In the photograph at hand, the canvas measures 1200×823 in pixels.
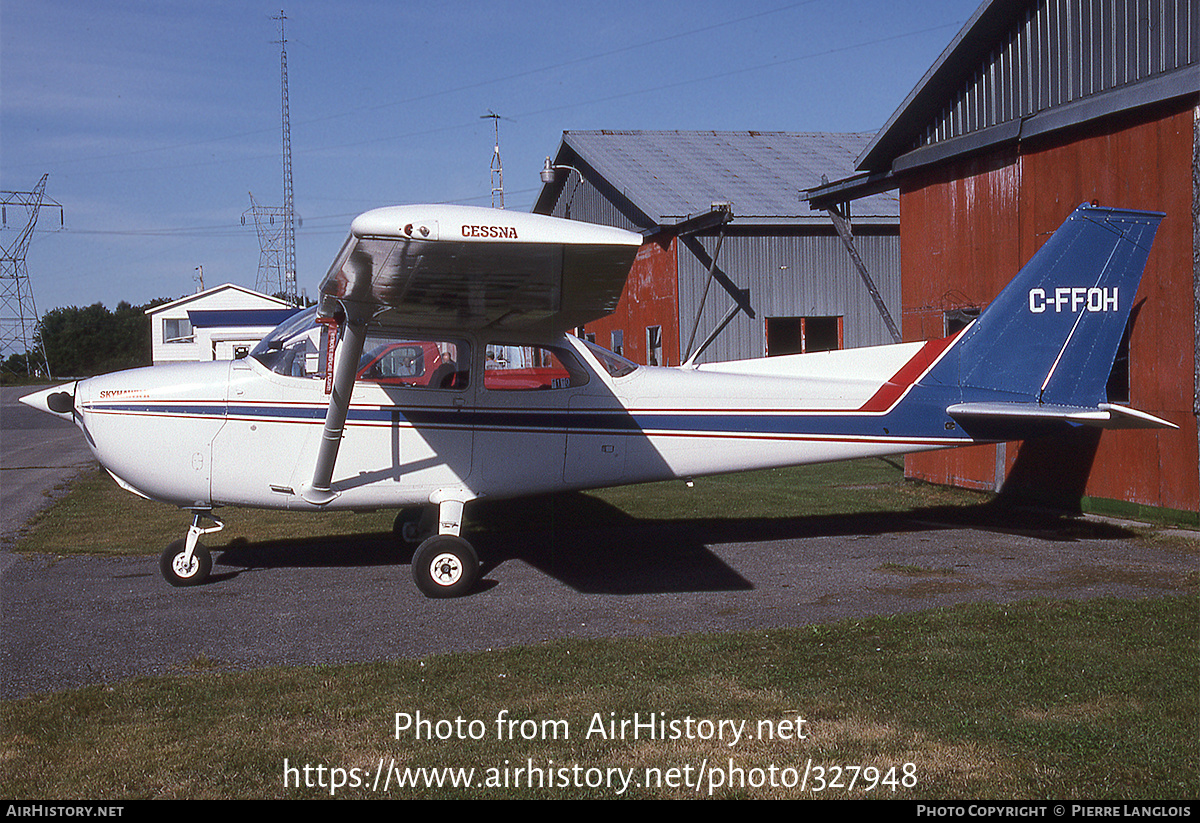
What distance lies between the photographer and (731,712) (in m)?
4.25

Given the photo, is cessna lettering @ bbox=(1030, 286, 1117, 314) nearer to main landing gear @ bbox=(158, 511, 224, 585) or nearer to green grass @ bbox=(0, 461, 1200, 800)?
green grass @ bbox=(0, 461, 1200, 800)

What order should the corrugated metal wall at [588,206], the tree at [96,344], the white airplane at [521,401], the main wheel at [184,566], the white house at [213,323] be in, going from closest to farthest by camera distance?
the white airplane at [521,401], the main wheel at [184,566], the corrugated metal wall at [588,206], the white house at [213,323], the tree at [96,344]

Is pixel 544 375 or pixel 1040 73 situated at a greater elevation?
pixel 1040 73

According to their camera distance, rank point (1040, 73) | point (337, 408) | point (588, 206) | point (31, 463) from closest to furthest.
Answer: point (337, 408), point (1040, 73), point (31, 463), point (588, 206)

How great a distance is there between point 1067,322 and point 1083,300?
0.78ft

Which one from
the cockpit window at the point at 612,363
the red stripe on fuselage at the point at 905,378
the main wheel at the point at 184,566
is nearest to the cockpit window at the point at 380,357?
the cockpit window at the point at 612,363

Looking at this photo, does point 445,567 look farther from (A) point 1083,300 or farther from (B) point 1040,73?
(B) point 1040,73

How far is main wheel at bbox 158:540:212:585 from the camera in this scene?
7.26 metres

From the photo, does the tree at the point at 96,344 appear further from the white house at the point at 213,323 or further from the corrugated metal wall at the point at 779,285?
the corrugated metal wall at the point at 779,285

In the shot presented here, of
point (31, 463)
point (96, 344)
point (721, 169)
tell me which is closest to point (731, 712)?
point (31, 463)

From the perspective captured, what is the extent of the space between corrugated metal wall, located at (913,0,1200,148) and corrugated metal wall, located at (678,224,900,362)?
8.17 m

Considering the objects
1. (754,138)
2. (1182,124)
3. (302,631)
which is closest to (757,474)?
(1182,124)

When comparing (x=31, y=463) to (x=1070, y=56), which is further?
(x=31, y=463)

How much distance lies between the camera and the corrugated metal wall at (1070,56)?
26.7 feet
